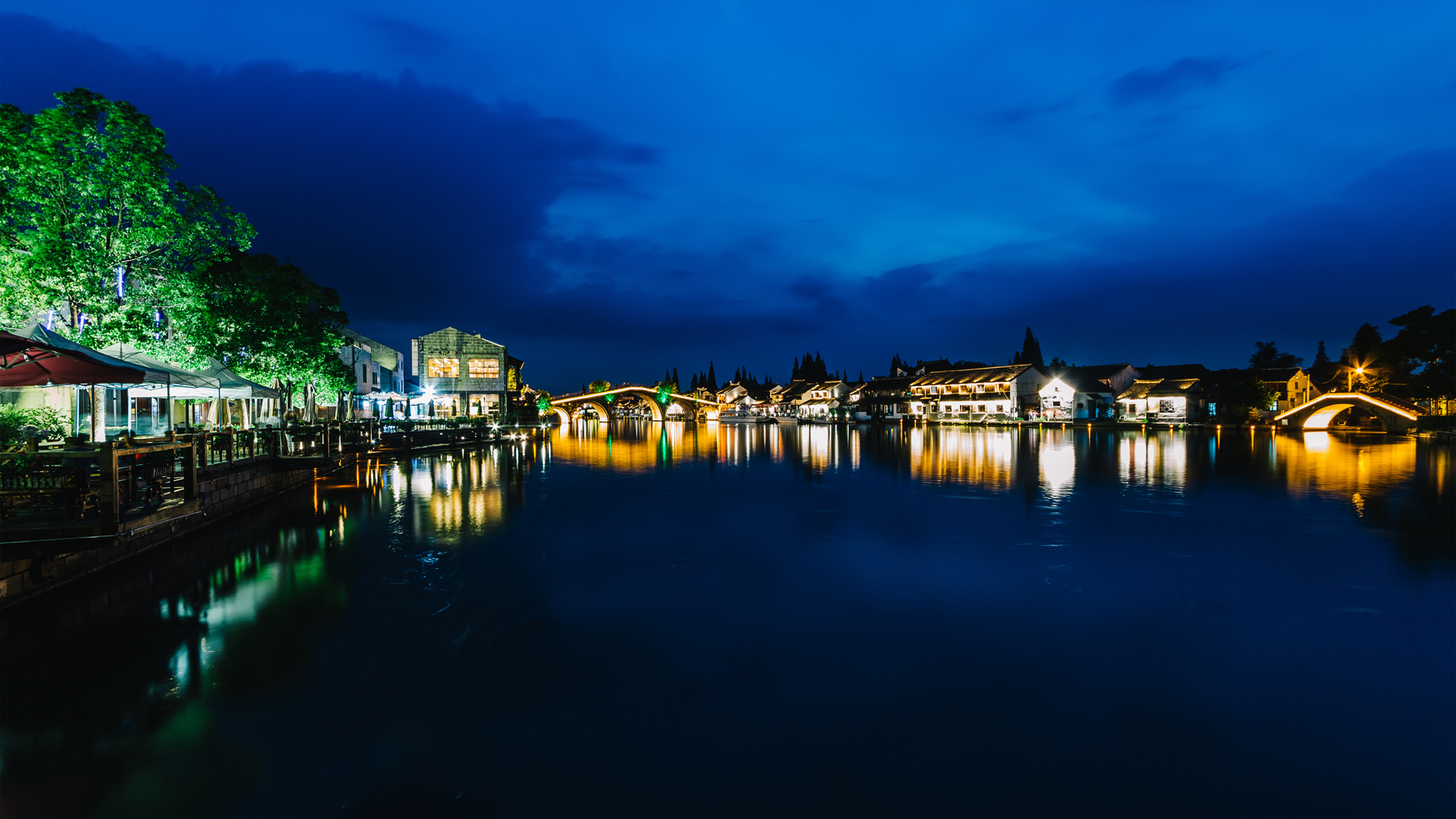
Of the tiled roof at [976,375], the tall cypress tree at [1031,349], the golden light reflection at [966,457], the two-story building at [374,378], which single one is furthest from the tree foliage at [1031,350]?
the two-story building at [374,378]

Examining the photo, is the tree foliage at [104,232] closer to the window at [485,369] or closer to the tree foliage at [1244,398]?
the window at [485,369]

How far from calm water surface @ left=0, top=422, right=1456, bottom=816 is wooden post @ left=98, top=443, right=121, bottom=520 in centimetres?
164

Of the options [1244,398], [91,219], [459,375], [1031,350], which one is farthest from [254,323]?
[1031,350]

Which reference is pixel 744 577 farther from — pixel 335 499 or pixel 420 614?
pixel 335 499

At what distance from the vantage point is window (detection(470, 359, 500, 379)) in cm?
6034

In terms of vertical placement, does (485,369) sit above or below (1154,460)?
above

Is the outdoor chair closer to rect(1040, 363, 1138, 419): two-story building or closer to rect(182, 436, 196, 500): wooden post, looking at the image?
rect(182, 436, 196, 500): wooden post

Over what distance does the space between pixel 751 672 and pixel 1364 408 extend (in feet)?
204

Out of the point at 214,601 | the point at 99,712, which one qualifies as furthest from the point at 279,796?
the point at 214,601

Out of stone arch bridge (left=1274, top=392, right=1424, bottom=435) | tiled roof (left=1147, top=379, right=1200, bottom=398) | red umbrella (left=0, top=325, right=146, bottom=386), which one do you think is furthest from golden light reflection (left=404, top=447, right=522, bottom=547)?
tiled roof (left=1147, top=379, right=1200, bottom=398)

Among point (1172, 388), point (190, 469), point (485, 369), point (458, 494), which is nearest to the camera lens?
point (190, 469)

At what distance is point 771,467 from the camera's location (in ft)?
101

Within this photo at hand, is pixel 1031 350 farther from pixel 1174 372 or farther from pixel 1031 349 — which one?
pixel 1174 372

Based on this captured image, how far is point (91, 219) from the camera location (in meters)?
13.1
